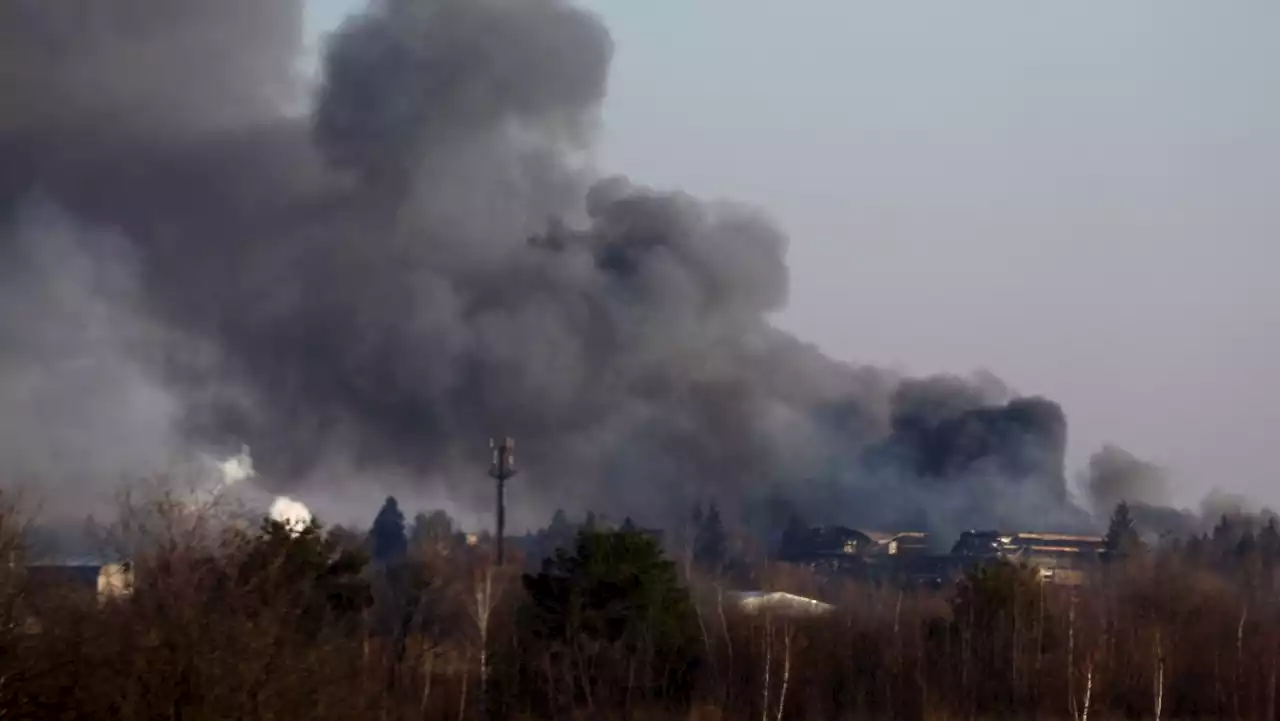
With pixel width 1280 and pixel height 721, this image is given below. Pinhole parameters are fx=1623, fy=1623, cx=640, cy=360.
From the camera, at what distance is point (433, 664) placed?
32719mm

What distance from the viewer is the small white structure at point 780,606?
3803cm

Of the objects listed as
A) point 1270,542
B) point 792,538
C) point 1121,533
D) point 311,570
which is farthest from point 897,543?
point 311,570

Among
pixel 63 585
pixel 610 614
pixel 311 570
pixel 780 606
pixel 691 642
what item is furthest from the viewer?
pixel 780 606

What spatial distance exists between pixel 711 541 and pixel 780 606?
39471 mm

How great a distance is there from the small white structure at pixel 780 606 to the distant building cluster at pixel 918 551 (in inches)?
1040

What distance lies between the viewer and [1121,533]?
77.6m

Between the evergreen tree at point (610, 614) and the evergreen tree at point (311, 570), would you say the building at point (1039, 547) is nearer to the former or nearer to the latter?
the evergreen tree at point (610, 614)

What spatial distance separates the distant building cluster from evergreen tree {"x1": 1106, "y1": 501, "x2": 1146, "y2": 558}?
2.48ft

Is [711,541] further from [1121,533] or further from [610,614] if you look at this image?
[610,614]

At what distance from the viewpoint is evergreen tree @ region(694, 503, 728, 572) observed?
74.8 meters

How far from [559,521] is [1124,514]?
94.9ft

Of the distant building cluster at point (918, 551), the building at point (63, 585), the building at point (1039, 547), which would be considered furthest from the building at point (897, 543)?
the building at point (63, 585)

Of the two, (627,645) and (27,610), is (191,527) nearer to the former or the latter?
(27,610)

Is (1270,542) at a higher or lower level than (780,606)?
higher
